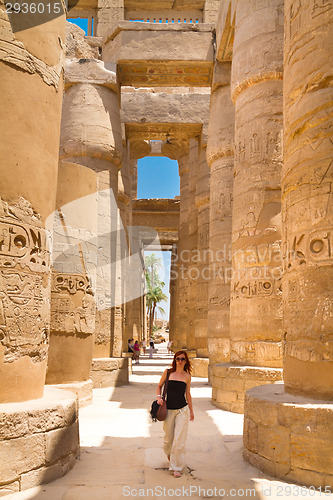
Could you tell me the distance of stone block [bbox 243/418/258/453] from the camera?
395 centimetres

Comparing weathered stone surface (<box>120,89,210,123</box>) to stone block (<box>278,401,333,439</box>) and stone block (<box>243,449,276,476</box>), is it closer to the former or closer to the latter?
stone block (<box>243,449,276,476</box>)

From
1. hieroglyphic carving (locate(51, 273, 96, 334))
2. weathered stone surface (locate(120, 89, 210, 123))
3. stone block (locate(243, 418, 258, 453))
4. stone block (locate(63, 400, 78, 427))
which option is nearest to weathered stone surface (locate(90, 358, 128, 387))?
hieroglyphic carving (locate(51, 273, 96, 334))

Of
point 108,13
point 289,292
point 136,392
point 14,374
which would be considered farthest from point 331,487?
point 108,13

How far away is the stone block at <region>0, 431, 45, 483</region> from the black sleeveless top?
111cm

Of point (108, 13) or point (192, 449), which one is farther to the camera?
point (108, 13)

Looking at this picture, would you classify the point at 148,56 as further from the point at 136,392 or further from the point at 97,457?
the point at 97,457

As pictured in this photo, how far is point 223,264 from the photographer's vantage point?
1000 cm

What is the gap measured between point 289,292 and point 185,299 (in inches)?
508

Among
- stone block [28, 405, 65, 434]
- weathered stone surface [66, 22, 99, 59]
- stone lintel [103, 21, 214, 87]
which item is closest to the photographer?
stone block [28, 405, 65, 434]

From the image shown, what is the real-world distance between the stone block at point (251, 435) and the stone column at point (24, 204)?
1828 mm

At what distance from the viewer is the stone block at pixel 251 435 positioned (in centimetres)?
395

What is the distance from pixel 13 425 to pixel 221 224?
7.07 meters

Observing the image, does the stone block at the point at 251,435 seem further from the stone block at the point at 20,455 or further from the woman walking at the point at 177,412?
the stone block at the point at 20,455

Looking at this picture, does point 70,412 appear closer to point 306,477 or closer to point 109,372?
point 306,477
